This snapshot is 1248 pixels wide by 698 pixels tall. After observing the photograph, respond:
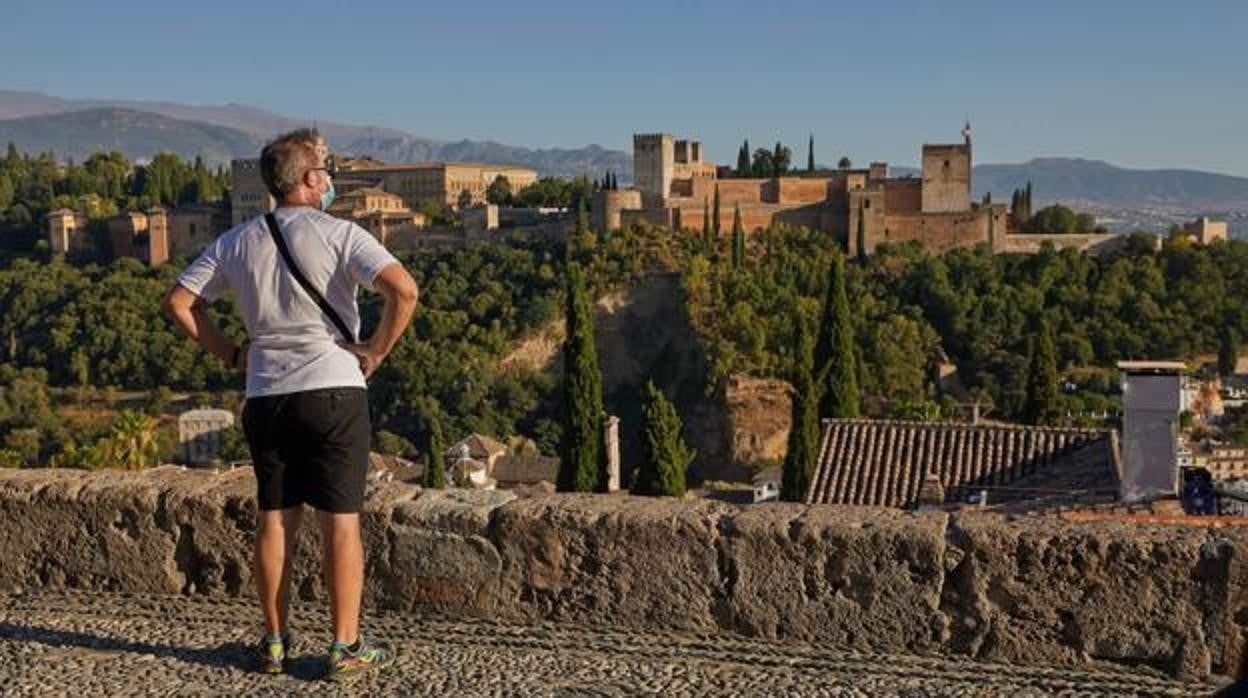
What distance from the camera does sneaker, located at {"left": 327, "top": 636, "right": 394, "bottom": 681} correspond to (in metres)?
4.34

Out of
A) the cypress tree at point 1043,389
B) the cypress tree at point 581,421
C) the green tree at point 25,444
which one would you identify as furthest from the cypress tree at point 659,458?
the green tree at point 25,444

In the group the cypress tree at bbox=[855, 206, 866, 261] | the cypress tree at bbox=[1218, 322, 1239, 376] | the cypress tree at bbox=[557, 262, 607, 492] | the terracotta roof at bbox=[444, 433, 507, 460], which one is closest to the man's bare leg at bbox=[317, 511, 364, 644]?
the cypress tree at bbox=[557, 262, 607, 492]

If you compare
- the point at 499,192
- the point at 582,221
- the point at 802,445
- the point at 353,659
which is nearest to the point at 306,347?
the point at 353,659

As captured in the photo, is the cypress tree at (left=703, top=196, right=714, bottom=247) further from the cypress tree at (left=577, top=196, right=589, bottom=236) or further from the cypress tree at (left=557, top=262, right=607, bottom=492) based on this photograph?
the cypress tree at (left=557, top=262, right=607, bottom=492)

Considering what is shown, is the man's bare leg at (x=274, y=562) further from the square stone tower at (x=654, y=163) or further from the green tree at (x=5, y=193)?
the green tree at (x=5, y=193)

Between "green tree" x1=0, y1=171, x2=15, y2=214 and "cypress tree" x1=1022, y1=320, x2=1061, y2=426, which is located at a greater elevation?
"green tree" x1=0, y1=171, x2=15, y2=214

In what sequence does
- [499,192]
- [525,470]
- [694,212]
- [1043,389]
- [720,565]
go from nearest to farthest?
[720,565]
[1043,389]
[525,470]
[694,212]
[499,192]

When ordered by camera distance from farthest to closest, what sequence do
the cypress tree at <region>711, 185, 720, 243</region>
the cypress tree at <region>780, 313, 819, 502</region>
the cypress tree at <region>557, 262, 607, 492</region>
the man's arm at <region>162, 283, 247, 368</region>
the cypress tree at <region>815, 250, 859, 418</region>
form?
the cypress tree at <region>711, 185, 720, 243</region>, the cypress tree at <region>815, 250, 859, 418</region>, the cypress tree at <region>557, 262, 607, 492</region>, the cypress tree at <region>780, 313, 819, 502</region>, the man's arm at <region>162, 283, 247, 368</region>

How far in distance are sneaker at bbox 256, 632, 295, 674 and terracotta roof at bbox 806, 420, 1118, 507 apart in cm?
763

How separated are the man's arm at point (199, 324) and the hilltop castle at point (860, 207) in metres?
58.0

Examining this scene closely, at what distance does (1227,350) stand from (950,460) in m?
45.6

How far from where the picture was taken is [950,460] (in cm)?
1210

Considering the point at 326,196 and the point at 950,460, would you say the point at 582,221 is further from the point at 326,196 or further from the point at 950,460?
the point at 326,196

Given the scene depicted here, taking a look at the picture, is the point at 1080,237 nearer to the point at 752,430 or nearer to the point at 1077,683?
the point at 752,430
